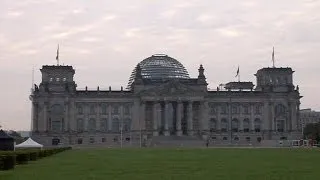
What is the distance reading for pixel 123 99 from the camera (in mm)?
173000

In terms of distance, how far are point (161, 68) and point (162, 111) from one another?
739 inches

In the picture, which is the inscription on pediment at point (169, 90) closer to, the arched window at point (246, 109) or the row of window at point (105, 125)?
the row of window at point (105, 125)

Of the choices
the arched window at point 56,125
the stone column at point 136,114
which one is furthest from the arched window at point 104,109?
the arched window at point 56,125

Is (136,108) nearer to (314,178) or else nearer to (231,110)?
(231,110)

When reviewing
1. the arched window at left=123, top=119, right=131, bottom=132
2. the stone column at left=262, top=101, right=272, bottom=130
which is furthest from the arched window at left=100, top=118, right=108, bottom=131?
the stone column at left=262, top=101, right=272, bottom=130

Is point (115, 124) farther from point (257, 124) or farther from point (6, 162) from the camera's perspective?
point (6, 162)

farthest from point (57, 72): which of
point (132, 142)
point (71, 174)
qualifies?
point (71, 174)

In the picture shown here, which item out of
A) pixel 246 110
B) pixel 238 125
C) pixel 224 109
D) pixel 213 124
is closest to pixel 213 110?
pixel 224 109

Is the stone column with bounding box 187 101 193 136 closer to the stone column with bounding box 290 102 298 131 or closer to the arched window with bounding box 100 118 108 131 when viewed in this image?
the arched window with bounding box 100 118 108 131

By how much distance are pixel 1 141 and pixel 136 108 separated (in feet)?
348

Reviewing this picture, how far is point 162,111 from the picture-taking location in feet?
567

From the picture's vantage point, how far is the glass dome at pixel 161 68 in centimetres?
18538

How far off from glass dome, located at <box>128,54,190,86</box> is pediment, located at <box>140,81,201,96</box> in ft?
35.6

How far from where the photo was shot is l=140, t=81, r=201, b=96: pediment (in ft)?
561
